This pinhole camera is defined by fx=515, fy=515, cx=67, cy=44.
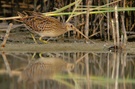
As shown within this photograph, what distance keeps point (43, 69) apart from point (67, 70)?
0.31 metres

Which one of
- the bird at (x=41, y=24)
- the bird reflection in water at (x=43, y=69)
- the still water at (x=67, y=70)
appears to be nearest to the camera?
the still water at (x=67, y=70)

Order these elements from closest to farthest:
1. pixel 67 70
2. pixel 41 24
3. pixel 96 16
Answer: pixel 67 70, pixel 41 24, pixel 96 16

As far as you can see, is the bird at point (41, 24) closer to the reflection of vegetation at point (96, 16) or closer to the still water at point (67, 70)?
the reflection of vegetation at point (96, 16)

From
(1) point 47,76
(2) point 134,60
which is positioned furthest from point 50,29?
(1) point 47,76

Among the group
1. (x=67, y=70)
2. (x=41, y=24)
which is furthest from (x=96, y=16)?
(x=67, y=70)

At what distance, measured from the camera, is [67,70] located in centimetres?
671

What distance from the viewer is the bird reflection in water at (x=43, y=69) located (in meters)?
6.09

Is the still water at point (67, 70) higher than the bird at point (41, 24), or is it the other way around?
the bird at point (41, 24)

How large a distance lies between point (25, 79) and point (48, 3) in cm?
676

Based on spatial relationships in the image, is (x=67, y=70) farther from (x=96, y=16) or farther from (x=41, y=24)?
(x=96, y=16)

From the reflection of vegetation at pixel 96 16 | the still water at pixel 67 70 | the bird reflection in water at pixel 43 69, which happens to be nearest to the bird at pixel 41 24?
the reflection of vegetation at pixel 96 16

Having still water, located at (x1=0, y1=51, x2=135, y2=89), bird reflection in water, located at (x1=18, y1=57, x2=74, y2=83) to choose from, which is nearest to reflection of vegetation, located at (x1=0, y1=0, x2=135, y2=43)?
still water, located at (x1=0, y1=51, x2=135, y2=89)

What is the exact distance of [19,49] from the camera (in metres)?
8.66

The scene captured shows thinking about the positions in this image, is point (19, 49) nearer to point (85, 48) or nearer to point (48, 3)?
point (85, 48)
